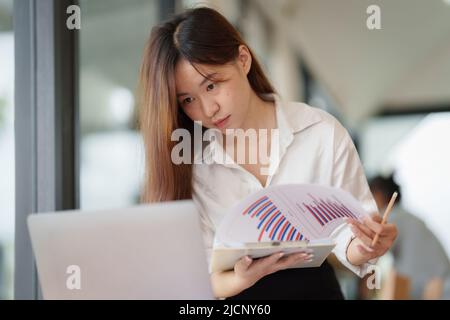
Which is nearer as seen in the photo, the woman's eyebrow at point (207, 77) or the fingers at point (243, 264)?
the fingers at point (243, 264)

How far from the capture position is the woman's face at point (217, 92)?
40.5 inches

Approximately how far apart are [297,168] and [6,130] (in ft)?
2.00

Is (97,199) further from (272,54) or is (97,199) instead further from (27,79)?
(272,54)

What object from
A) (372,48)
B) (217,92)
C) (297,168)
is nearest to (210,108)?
(217,92)

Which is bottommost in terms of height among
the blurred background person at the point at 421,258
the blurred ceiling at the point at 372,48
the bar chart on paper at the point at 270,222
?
the blurred background person at the point at 421,258

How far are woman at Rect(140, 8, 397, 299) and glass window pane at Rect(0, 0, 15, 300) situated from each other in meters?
0.29

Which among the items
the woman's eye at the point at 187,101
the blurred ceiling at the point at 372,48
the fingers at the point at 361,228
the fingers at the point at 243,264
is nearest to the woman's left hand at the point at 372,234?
the fingers at the point at 361,228

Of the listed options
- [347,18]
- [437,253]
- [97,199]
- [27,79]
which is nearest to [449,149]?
[347,18]

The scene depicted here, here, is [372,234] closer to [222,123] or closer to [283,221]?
[283,221]

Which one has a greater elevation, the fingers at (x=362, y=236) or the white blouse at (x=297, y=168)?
the white blouse at (x=297, y=168)

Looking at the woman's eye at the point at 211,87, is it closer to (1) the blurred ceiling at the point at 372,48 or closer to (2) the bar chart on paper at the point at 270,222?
(2) the bar chart on paper at the point at 270,222

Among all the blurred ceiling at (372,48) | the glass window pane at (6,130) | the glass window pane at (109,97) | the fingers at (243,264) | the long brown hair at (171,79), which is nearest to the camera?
the fingers at (243,264)

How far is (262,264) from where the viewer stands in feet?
2.92

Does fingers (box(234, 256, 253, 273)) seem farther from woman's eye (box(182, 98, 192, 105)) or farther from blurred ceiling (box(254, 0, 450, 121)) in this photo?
blurred ceiling (box(254, 0, 450, 121))
